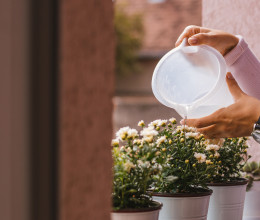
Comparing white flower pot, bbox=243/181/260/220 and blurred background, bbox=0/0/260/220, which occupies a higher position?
blurred background, bbox=0/0/260/220

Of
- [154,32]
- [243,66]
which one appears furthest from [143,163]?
[154,32]

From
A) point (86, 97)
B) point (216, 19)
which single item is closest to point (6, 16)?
point (86, 97)

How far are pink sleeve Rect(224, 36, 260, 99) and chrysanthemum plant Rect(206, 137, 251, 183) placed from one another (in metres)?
0.24

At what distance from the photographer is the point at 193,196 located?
4.18ft

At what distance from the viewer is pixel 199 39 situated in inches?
52.2

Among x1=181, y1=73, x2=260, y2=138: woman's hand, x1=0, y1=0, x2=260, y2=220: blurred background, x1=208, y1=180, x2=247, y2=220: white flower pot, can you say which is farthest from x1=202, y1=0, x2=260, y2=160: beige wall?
x1=0, y1=0, x2=260, y2=220: blurred background

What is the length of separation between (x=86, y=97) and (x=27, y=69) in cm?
12

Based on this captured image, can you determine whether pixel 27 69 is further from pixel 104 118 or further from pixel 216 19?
pixel 216 19

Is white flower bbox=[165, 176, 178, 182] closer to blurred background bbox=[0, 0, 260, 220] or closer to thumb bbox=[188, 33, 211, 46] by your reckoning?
thumb bbox=[188, 33, 211, 46]

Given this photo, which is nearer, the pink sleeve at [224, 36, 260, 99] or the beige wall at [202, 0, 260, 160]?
the pink sleeve at [224, 36, 260, 99]

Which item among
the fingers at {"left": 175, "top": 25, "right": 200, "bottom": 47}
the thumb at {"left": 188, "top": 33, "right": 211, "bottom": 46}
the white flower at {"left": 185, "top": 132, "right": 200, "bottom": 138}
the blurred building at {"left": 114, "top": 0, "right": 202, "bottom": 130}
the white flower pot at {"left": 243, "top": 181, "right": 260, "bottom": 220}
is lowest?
the white flower pot at {"left": 243, "top": 181, "right": 260, "bottom": 220}

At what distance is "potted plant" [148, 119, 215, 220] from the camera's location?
1265 mm

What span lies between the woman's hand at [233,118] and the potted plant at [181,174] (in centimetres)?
5

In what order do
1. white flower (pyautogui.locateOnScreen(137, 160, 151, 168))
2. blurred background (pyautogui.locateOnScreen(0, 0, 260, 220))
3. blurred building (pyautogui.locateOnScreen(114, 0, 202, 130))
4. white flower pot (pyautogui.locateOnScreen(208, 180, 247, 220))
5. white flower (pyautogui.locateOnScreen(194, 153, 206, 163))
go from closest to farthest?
blurred background (pyautogui.locateOnScreen(0, 0, 260, 220)) < white flower (pyautogui.locateOnScreen(137, 160, 151, 168)) < white flower (pyautogui.locateOnScreen(194, 153, 206, 163)) < white flower pot (pyautogui.locateOnScreen(208, 180, 247, 220)) < blurred building (pyautogui.locateOnScreen(114, 0, 202, 130))
